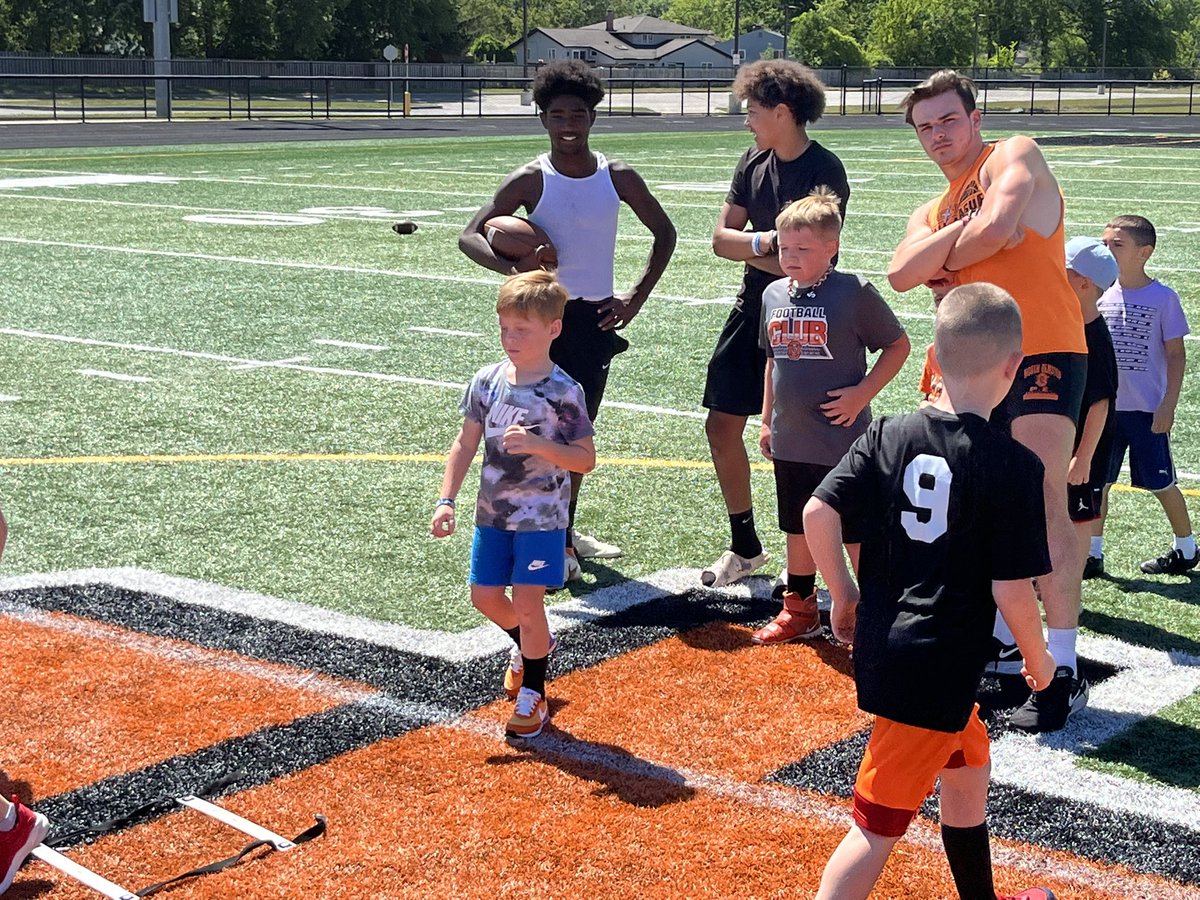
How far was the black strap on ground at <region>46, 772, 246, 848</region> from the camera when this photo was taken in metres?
4.00

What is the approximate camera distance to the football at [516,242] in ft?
19.9

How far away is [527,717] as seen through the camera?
4.67 metres

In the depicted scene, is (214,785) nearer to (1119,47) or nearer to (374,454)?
(374,454)

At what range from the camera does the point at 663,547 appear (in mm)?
6824

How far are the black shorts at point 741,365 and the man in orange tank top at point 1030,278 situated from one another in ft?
4.10

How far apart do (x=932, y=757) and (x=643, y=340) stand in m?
8.68

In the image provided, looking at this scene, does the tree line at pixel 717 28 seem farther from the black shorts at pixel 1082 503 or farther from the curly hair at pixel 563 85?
the black shorts at pixel 1082 503

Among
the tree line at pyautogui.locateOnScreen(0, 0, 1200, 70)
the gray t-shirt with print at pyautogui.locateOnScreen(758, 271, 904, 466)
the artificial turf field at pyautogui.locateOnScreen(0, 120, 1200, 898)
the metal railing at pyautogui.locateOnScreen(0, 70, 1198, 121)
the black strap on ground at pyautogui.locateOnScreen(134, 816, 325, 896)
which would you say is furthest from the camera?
the tree line at pyautogui.locateOnScreen(0, 0, 1200, 70)

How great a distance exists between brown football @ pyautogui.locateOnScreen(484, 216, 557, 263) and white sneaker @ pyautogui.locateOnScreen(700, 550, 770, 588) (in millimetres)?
1422

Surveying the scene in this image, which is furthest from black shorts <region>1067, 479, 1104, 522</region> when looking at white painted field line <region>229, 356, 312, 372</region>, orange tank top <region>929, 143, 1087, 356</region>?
white painted field line <region>229, 356, 312, 372</region>

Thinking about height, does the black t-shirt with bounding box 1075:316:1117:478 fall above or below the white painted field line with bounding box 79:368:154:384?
above

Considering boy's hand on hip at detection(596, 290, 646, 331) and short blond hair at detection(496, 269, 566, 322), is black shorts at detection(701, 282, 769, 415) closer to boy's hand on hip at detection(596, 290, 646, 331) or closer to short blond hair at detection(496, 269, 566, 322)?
boy's hand on hip at detection(596, 290, 646, 331)

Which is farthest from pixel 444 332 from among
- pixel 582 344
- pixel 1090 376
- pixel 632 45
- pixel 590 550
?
pixel 632 45

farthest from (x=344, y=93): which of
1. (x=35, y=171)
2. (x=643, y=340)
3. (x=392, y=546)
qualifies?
(x=392, y=546)
